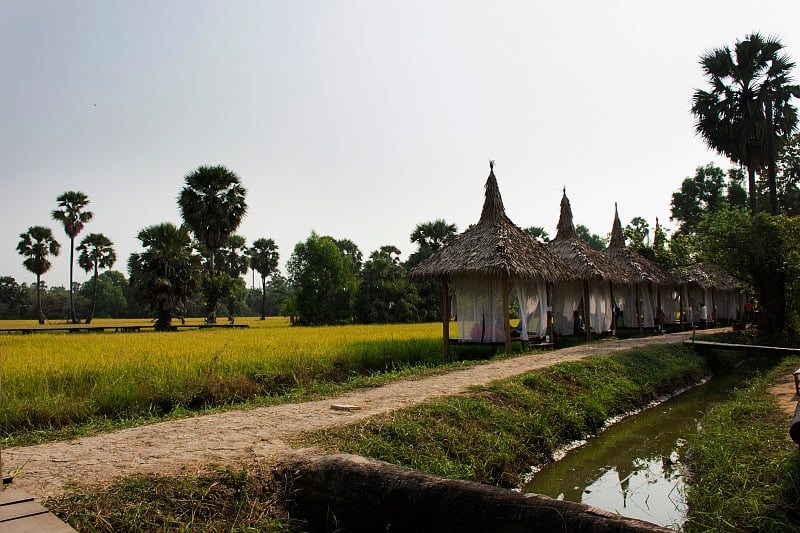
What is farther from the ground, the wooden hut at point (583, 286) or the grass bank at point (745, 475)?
the wooden hut at point (583, 286)

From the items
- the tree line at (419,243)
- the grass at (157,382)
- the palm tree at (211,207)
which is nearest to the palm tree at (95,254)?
the tree line at (419,243)

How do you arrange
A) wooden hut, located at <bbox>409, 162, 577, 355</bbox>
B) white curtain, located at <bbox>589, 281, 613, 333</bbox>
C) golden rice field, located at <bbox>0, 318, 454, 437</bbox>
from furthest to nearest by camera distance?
white curtain, located at <bbox>589, 281, 613, 333</bbox> < wooden hut, located at <bbox>409, 162, 577, 355</bbox> < golden rice field, located at <bbox>0, 318, 454, 437</bbox>

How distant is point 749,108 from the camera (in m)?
20.1

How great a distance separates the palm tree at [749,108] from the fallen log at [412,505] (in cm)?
2079

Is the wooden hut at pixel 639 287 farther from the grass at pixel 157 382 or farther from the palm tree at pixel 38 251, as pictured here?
the palm tree at pixel 38 251

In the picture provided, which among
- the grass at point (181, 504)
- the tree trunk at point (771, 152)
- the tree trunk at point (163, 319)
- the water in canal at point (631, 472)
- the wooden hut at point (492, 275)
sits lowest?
the water in canal at point (631, 472)

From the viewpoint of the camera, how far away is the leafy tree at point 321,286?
34.2 m

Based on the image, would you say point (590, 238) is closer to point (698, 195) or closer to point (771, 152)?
point (698, 195)

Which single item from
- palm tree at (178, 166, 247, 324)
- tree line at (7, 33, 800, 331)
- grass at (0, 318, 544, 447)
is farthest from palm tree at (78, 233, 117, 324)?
grass at (0, 318, 544, 447)

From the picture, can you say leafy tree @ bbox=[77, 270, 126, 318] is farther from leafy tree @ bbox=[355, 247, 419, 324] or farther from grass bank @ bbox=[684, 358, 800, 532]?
grass bank @ bbox=[684, 358, 800, 532]

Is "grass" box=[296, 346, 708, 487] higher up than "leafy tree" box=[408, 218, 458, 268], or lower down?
lower down

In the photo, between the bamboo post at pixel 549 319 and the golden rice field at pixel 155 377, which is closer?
the golden rice field at pixel 155 377

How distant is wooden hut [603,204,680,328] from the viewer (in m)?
18.6

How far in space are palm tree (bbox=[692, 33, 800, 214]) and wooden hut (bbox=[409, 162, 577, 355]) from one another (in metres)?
11.3
